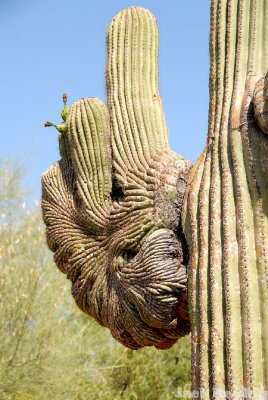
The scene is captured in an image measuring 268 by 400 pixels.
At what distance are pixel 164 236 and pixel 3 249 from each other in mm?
6825

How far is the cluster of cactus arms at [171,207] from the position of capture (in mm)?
2299

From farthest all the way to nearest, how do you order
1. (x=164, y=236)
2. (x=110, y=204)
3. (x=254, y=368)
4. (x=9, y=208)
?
(x=9, y=208) < (x=110, y=204) < (x=164, y=236) < (x=254, y=368)

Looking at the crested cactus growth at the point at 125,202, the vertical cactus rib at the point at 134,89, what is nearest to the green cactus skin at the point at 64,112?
the crested cactus growth at the point at 125,202

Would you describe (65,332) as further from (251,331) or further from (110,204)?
(251,331)

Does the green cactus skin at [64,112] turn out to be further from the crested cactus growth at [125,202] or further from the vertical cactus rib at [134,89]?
the vertical cactus rib at [134,89]

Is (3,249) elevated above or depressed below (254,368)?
above

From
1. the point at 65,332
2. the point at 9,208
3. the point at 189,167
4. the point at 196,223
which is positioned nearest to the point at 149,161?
the point at 189,167

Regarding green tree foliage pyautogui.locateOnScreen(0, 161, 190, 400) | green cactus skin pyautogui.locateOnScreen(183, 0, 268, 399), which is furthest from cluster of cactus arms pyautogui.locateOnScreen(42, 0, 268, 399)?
green tree foliage pyautogui.locateOnScreen(0, 161, 190, 400)

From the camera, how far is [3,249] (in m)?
9.26

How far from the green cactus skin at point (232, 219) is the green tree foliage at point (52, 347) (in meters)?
5.42

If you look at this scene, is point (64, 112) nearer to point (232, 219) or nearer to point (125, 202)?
point (125, 202)

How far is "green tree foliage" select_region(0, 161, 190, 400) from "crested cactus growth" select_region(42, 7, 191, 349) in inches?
172

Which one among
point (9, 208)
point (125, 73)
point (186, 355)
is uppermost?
point (9, 208)

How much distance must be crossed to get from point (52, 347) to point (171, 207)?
6.07m
